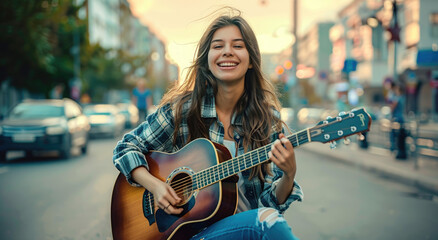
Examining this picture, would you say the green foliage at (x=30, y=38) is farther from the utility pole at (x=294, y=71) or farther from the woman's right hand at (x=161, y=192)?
the woman's right hand at (x=161, y=192)

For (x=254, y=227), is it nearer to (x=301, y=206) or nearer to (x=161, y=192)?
(x=161, y=192)

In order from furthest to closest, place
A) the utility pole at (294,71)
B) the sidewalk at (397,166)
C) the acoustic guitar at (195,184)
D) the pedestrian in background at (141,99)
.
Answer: the utility pole at (294,71), the pedestrian in background at (141,99), the sidewalk at (397,166), the acoustic guitar at (195,184)

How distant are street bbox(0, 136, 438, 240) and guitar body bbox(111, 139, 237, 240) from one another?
6.64 feet

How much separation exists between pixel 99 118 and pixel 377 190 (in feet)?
47.9

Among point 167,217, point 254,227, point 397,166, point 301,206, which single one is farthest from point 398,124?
point 254,227

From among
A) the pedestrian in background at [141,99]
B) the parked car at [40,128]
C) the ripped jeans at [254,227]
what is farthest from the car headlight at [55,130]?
the ripped jeans at [254,227]

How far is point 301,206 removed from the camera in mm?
5926

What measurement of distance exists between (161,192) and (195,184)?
0.61ft

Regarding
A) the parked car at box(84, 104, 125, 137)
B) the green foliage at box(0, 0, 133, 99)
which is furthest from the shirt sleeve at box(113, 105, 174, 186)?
the parked car at box(84, 104, 125, 137)

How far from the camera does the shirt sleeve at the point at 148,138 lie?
247cm

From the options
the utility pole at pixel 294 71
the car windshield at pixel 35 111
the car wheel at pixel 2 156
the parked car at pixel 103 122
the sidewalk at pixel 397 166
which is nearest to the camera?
the sidewalk at pixel 397 166

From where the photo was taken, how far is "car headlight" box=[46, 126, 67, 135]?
1048cm

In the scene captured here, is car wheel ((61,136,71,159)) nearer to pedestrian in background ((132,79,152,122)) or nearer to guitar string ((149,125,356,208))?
pedestrian in background ((132,79,152,122))

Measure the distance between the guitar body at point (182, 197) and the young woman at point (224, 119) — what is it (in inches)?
2.9
